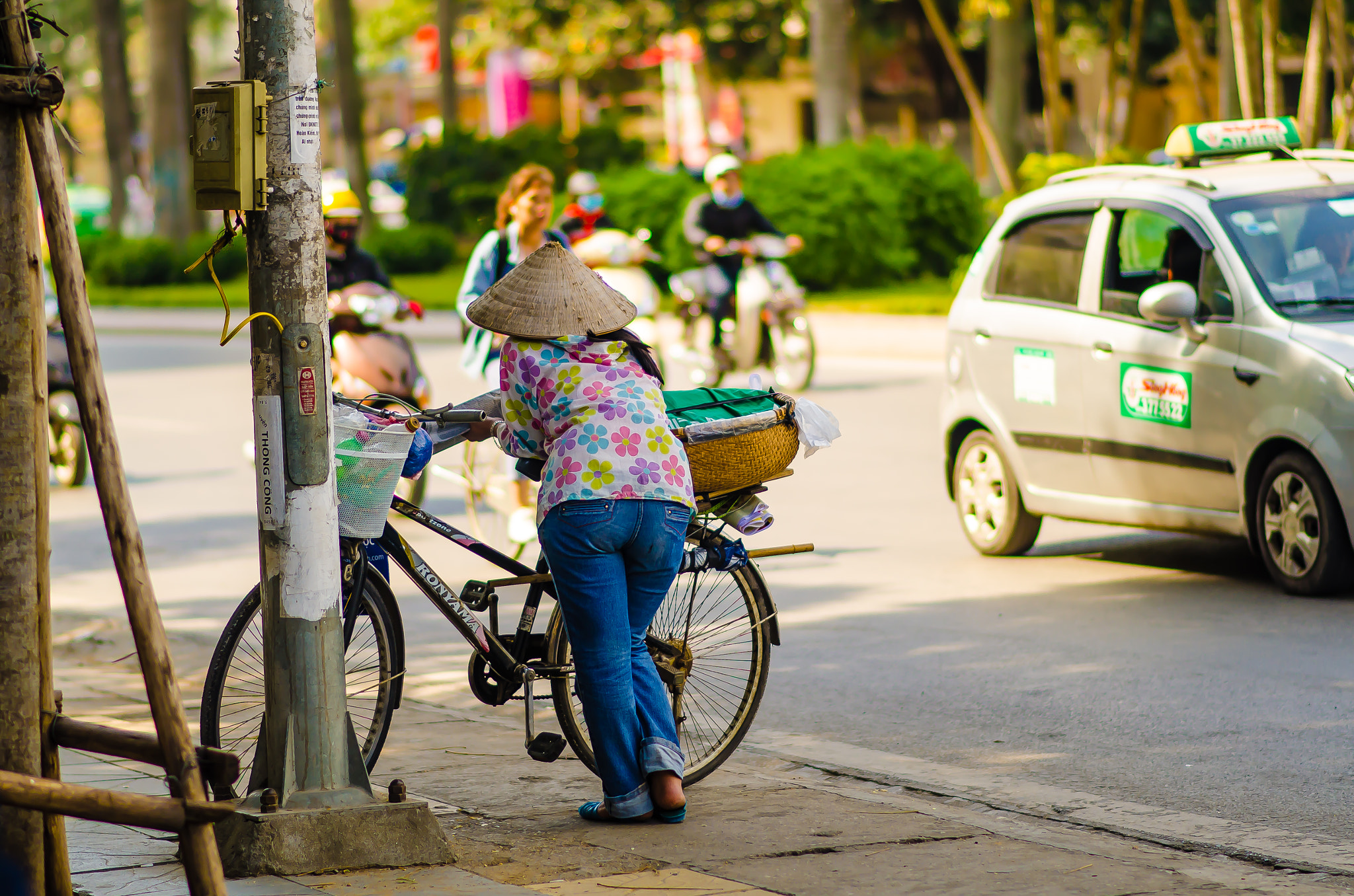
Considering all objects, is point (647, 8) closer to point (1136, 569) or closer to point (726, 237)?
point (726, 237)

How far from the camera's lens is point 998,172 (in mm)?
27172

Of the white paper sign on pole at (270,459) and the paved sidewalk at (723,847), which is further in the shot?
the white paper sign on pole at (270,459)

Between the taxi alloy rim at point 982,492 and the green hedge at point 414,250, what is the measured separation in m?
26.1

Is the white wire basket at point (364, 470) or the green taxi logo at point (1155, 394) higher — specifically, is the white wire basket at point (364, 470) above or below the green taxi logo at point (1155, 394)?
above

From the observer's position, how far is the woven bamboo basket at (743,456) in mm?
5406

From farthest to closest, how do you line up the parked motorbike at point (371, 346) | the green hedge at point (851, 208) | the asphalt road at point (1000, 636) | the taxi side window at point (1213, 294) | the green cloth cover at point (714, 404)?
the green hedge at point (851, 208), the parked motorbike at point (371, 346), the taxi side window at point (1213, 294), the asphalt road at point (1000, 636), the green cloth cover at point (714, 404)

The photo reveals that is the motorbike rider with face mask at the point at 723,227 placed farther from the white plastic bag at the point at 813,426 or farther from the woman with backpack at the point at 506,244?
the white plastic bag at the point at 813,426

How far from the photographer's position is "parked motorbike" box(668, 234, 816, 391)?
634 inches

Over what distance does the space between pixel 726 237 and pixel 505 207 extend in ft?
22.6

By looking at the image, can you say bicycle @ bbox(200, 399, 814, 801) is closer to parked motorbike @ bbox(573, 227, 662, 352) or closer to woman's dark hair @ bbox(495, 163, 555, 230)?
woman's dark hair @ bbox(495, 163, 555, 230)

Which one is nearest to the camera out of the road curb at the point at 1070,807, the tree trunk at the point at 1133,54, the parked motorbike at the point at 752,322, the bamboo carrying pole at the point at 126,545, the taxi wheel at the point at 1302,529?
the bamboo carrying pole at the point at 126,545

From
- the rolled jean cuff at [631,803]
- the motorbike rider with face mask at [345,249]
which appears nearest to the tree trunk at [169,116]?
the motorbike rider with face mask at [345,249]

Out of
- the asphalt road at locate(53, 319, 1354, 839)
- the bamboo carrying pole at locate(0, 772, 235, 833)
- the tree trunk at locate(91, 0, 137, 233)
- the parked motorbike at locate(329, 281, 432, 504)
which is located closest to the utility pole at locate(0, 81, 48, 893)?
the bamboo carrying pole at locate(0, 772, 235, 833)

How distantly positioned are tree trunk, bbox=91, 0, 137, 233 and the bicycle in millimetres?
36124
